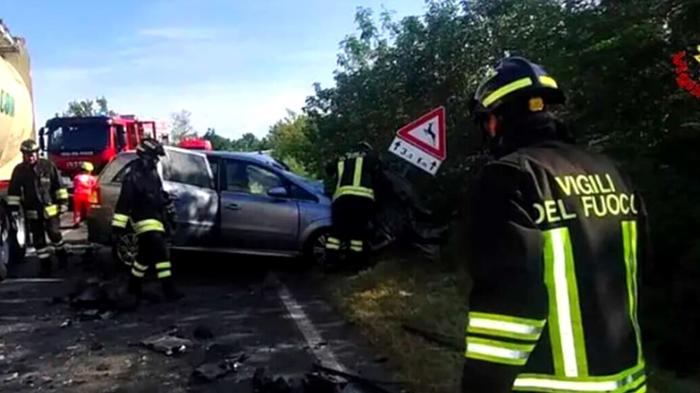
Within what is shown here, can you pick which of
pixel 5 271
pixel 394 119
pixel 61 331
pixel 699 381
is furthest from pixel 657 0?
pixel 5 271

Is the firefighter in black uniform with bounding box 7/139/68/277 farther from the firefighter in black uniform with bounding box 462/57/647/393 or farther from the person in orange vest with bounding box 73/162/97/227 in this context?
the firefighter in black uniform with bounding box 462/57/647/393

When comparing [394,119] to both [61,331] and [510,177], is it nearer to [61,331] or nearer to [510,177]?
[61,331]

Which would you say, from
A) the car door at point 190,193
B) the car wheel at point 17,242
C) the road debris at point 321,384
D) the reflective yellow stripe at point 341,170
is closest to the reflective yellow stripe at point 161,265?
the car door at point 190,193

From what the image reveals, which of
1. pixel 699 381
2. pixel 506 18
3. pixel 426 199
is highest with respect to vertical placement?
pixel 506 18

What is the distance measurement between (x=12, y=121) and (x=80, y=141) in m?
9.99

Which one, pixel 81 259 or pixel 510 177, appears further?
pixel 81 259

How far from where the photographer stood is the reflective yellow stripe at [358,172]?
10.6m

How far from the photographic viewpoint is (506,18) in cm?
1309

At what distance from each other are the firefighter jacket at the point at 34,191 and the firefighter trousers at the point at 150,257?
3.09 meters

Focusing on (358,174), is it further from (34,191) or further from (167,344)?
(34,191)

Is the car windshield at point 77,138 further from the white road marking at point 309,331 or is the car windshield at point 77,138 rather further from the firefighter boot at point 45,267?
the white road marking at point 309,331

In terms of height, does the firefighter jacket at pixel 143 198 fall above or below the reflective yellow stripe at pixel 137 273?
above

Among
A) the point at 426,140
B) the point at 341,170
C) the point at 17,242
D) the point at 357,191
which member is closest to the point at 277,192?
the point at 341,170

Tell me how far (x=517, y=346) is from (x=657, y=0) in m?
5.81
